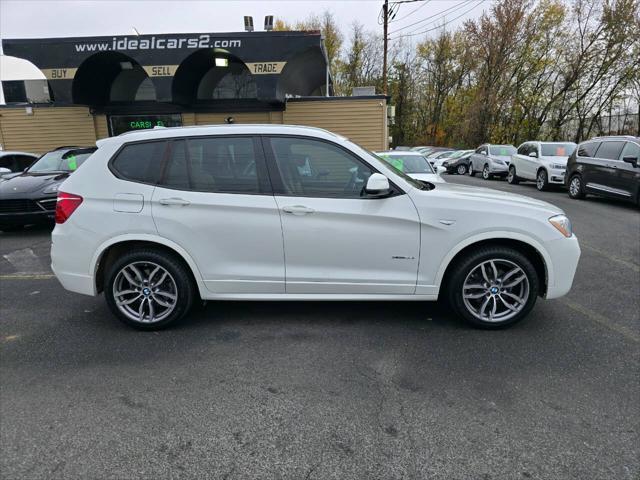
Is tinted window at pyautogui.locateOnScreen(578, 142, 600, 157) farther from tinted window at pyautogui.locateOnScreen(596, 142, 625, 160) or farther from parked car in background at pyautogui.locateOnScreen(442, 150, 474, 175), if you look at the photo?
parked car in background at pyautogui.locateOnScreen(442, 150, 474, 175)

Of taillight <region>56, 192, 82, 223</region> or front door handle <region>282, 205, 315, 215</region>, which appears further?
taillight <region>56, 192, 82, 223</region>

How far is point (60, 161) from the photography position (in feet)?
29.8

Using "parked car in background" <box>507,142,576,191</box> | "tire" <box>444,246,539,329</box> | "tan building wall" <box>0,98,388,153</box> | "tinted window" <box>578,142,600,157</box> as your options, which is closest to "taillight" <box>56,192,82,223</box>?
"tire" <box>444,246,539,329</box>

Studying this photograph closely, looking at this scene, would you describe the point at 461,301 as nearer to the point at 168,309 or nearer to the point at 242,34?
the point at 168,309

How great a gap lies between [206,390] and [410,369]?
1495mm

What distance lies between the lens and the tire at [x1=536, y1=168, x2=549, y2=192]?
14375 mm

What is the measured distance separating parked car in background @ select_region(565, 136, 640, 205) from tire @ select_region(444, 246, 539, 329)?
8799mm

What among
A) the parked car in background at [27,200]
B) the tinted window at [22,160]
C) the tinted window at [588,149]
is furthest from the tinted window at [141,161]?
the tinted window at [588,149]

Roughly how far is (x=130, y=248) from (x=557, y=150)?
1571 cm

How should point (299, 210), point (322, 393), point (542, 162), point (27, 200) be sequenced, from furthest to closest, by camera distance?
point (542, 162)
point (27, 200)
point (299, 210)
point (322, 393)

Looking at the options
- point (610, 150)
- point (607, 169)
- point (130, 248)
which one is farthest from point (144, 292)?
point (610, 150)

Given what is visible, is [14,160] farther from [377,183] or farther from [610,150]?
[610,150]

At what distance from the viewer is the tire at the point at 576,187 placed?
39.5ft

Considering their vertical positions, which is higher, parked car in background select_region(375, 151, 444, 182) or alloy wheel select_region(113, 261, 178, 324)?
parked car in background select_region(375, 151, 444, 182)
